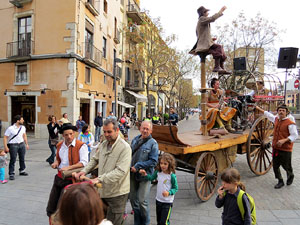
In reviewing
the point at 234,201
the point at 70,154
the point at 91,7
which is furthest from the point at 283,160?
the point at 91,7

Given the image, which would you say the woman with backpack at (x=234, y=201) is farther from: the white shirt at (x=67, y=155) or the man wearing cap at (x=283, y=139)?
the man wearing cap at (x=283, y=139)

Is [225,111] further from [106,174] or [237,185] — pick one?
[106,174]

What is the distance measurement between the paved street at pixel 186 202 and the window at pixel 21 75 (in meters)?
11.0

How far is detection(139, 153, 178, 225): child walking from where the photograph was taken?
3.00m

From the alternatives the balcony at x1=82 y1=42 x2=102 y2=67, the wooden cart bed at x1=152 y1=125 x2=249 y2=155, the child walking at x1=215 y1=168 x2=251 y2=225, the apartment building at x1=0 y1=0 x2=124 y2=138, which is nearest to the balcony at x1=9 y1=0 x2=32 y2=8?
the apartment building at x1=0 y1=0 x2=124 y2=138

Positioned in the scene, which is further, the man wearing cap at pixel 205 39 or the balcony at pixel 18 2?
the balcony at pixel 18 2

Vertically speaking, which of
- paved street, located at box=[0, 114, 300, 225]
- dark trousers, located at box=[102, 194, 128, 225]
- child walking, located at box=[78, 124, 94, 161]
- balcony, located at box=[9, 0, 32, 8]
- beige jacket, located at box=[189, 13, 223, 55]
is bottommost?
paved street, located at box=[0, 114, 300, 225]

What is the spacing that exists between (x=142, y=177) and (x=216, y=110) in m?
2.72

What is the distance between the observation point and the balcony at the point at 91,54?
49.5 ft

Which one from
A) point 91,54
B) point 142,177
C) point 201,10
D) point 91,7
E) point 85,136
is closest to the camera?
point 142,177

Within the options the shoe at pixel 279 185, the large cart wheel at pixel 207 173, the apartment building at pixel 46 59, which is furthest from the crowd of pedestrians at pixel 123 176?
the apartment building at pixel 46 59

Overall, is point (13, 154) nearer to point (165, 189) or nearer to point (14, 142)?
point (14, 142)

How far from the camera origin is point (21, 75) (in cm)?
1518

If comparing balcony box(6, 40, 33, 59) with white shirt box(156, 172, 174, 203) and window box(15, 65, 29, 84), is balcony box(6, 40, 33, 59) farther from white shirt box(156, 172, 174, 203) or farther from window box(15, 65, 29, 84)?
white shirt box(156, 172, 174, 203)
